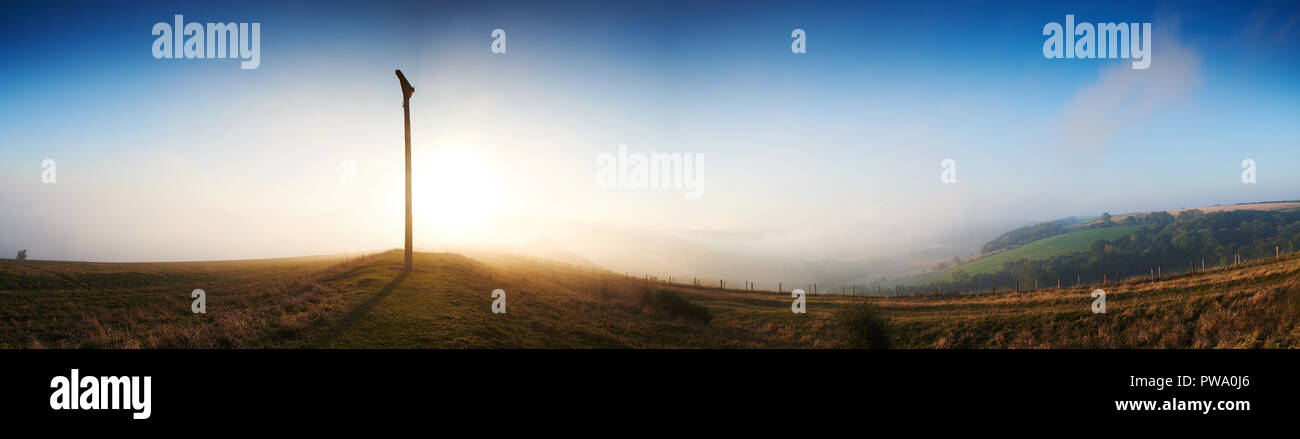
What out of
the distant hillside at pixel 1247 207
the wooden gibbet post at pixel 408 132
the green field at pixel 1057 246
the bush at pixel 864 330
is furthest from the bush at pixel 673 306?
the distant hillside at pixel 1247 207

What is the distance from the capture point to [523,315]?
17.2 metres

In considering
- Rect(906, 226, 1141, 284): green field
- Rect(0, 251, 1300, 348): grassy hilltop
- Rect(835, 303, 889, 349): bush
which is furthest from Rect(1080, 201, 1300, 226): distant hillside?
Rect(835, 303, 889, 349): bush

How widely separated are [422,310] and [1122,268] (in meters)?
173

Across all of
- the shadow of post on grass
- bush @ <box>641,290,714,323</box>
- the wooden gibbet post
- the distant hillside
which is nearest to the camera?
the shadow of post on grass

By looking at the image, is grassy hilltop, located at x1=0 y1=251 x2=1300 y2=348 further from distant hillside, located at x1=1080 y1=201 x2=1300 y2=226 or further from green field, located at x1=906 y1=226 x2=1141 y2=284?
distant hillside, located at x1=1080 y1=201 x2=1300 y2=226

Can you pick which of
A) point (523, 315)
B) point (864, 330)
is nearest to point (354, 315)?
point (523, 315)

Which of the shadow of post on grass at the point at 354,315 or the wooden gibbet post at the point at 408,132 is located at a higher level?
the wooden gibbet post at the point at 408,132

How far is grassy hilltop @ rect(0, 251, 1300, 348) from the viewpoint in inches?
496

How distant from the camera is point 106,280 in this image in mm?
29312

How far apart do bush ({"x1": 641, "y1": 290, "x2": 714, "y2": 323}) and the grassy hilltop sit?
14 centimetres

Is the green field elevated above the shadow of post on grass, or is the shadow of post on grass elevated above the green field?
the shadow of post on grass

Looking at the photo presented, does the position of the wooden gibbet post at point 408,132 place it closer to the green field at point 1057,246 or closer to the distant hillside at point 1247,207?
the green field at point 1057,246

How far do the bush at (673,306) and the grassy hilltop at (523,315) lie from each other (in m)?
0.14

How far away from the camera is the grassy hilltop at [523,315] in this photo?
12609 millimetres
